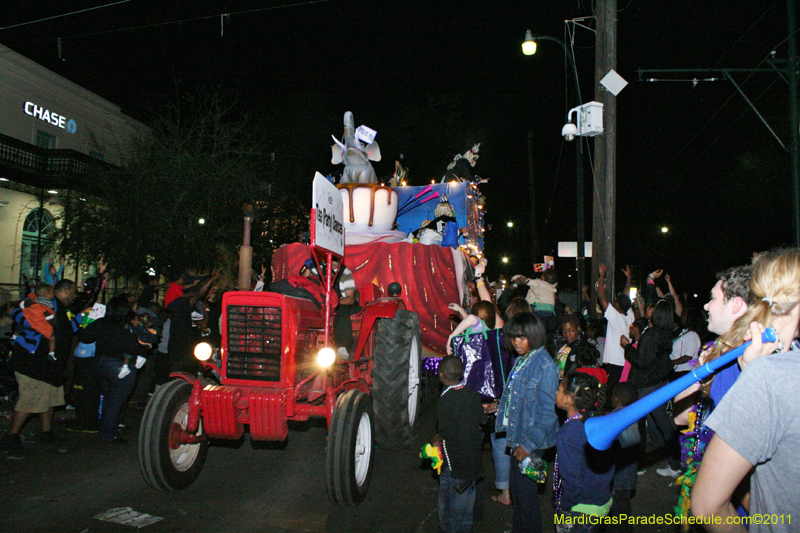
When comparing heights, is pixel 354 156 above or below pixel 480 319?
above

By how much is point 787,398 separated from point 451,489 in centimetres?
250

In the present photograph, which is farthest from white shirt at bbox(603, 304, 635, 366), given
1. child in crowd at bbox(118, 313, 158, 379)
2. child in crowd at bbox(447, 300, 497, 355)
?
child in crowd at bbox(118, 313, 158, 379)

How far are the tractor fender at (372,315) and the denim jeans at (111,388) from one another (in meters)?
3.05

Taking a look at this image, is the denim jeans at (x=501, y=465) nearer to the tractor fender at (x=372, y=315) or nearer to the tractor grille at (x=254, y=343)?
the tractor fender at (x=372, y=315)

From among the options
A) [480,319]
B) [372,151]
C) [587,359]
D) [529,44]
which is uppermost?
[529,44]

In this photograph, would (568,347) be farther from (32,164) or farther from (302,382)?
(32,164)

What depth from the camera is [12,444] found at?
18.5 feet

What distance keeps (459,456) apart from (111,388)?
475 cm

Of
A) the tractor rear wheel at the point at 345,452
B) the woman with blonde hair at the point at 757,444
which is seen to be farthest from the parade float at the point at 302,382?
the woman with blonde hair at the point at 757,444

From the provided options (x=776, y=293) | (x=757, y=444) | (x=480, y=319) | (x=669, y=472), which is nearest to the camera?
(x=757, y=444)

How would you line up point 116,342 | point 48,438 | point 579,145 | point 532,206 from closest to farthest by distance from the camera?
point 48,438 → point 116,342 → point 579,145 → point 532,206

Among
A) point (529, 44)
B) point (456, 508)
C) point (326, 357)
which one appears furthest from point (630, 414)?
point (529, 44)

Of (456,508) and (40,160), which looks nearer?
(456,508)

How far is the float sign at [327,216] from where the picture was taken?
4215mm
